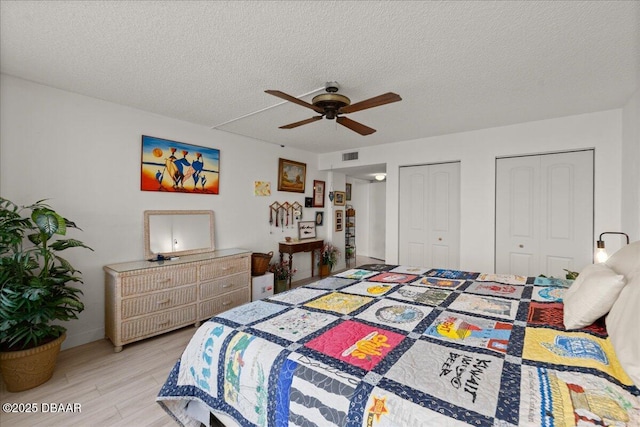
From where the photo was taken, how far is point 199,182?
3705 mm

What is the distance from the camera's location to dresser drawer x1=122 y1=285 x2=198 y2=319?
2.71 meters

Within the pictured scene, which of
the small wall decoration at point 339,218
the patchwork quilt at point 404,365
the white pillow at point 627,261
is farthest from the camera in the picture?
the small wall decoration at point 339,218

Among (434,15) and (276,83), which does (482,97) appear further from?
(276,83)

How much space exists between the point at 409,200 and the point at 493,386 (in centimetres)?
372

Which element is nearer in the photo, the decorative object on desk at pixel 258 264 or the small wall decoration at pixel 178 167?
the small wall decoration at pixel 178 167

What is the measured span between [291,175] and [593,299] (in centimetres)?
419

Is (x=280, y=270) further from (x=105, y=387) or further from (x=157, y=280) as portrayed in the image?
(x=105, y=387)

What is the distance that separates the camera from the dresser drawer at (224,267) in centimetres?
330

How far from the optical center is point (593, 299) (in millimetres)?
1423

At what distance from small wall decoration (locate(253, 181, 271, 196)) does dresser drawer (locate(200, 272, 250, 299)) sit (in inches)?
52.4

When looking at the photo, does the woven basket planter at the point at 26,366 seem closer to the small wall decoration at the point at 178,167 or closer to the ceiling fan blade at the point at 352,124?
the small wall decoration at the point at 178,167

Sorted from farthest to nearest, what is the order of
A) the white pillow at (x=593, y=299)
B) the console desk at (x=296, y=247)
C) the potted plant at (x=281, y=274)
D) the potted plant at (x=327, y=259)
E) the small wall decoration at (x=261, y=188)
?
the potted plant at (x=327, y=259) → the console desk at (x=296, y=247) → the potted plant at (x=281, y=274) → the small wall decoration at (x=261, y=188) → the white pillow at (x=593, y=299)

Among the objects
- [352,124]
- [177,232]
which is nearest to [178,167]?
[177,232]

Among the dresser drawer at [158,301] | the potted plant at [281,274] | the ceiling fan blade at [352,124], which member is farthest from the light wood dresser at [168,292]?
the ceiling fan blade at [352,124]
